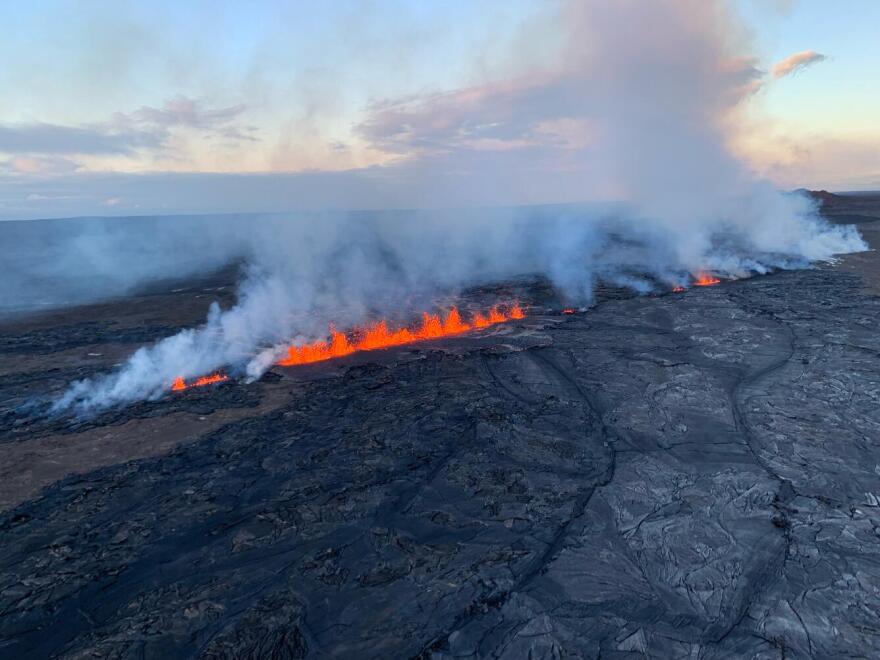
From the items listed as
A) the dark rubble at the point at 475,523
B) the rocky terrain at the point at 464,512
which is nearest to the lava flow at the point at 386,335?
the rocky terrain at the point at 464,512

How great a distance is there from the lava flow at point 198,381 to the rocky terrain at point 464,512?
0.79 meters

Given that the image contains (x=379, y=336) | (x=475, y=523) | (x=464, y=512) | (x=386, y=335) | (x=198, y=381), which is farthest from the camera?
(x=386, y=335)

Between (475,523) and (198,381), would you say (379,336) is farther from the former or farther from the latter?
(475,523)

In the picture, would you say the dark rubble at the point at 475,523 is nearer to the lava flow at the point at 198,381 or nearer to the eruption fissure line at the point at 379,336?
the lava flow at the point at 198,381

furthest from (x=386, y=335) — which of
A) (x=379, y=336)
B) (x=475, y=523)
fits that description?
(x=475, y=523)

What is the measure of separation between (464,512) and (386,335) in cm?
1245

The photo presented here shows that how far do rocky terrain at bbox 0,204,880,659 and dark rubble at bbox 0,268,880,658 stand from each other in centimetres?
4

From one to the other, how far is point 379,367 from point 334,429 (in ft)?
14.9

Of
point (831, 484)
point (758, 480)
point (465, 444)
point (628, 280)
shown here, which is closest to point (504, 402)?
point (465, 444)

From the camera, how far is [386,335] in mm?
20516

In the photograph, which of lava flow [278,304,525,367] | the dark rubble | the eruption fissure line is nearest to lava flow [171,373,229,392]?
the eruption fissure line

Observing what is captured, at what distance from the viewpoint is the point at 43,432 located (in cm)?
1245

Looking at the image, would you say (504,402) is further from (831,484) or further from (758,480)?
(831,484)

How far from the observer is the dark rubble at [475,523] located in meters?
6.38
